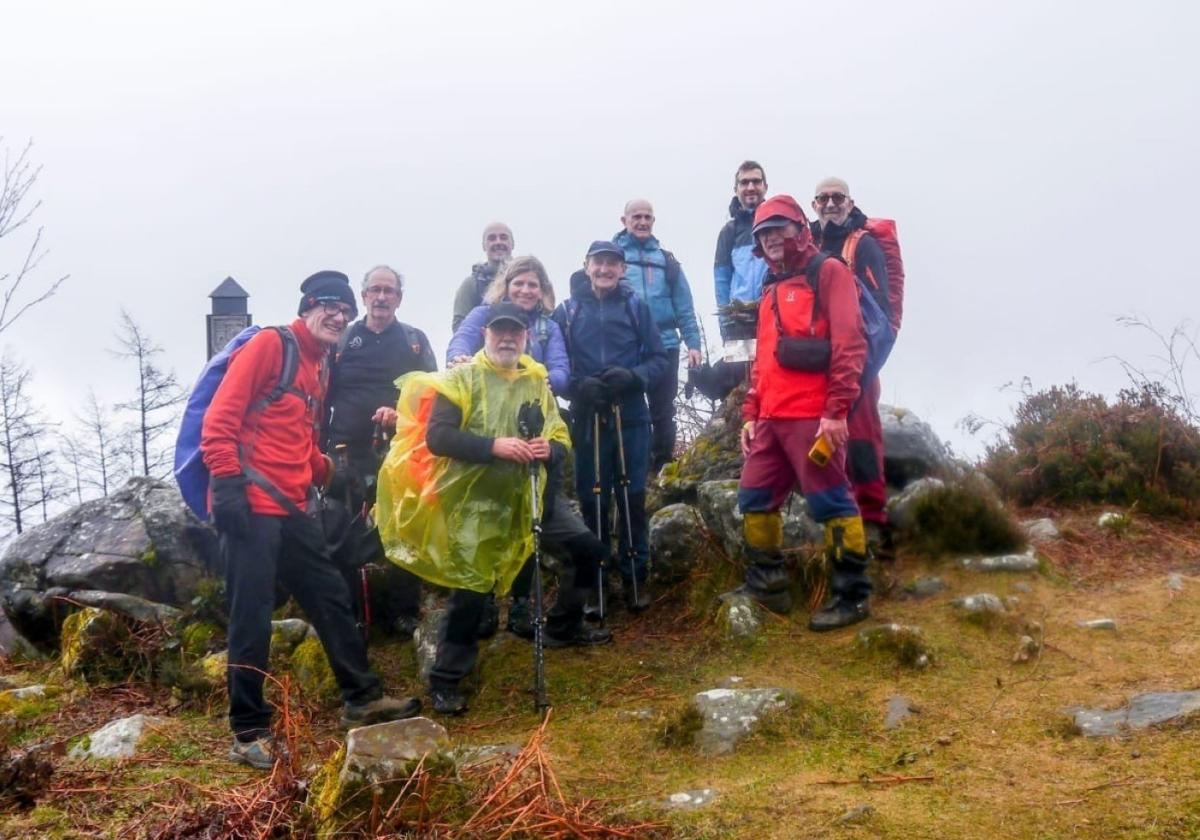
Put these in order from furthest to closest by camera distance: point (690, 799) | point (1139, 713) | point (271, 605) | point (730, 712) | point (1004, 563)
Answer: point (1004, 563)
point (271, 605)
point (730, 712)
point (1139, 713)
point (690, 799)

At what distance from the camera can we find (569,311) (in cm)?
684

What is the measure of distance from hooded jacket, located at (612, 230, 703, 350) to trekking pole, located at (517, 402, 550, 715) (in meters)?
2.41

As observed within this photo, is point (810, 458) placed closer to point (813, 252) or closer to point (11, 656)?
point (813, 252)

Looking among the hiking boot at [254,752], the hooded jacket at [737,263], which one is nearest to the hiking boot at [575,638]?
the hiking boot at [254,752]

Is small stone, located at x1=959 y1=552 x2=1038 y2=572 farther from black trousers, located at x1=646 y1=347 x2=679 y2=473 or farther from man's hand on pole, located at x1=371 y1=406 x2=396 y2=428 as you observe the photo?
Result: man's hand on pole, located at x1=371 y1=406 x2=396 y2=428

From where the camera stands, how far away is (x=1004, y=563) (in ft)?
22.0

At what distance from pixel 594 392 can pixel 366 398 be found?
5.10 ft

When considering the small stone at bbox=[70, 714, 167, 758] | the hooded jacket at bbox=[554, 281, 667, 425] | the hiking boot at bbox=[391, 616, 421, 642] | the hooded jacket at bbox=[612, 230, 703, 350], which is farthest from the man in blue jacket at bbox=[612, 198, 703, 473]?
the small stone at bbox=[70, 714, 167, 758]

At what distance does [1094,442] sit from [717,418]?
339 cm

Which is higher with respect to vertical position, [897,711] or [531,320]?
[531,320]

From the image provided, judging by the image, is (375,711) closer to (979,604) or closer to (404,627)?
(404,627)

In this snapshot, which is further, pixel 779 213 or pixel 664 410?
pixel 664 410

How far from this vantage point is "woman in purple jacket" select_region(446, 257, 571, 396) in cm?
648

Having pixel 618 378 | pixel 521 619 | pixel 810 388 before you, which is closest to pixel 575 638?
pixel 521 619
